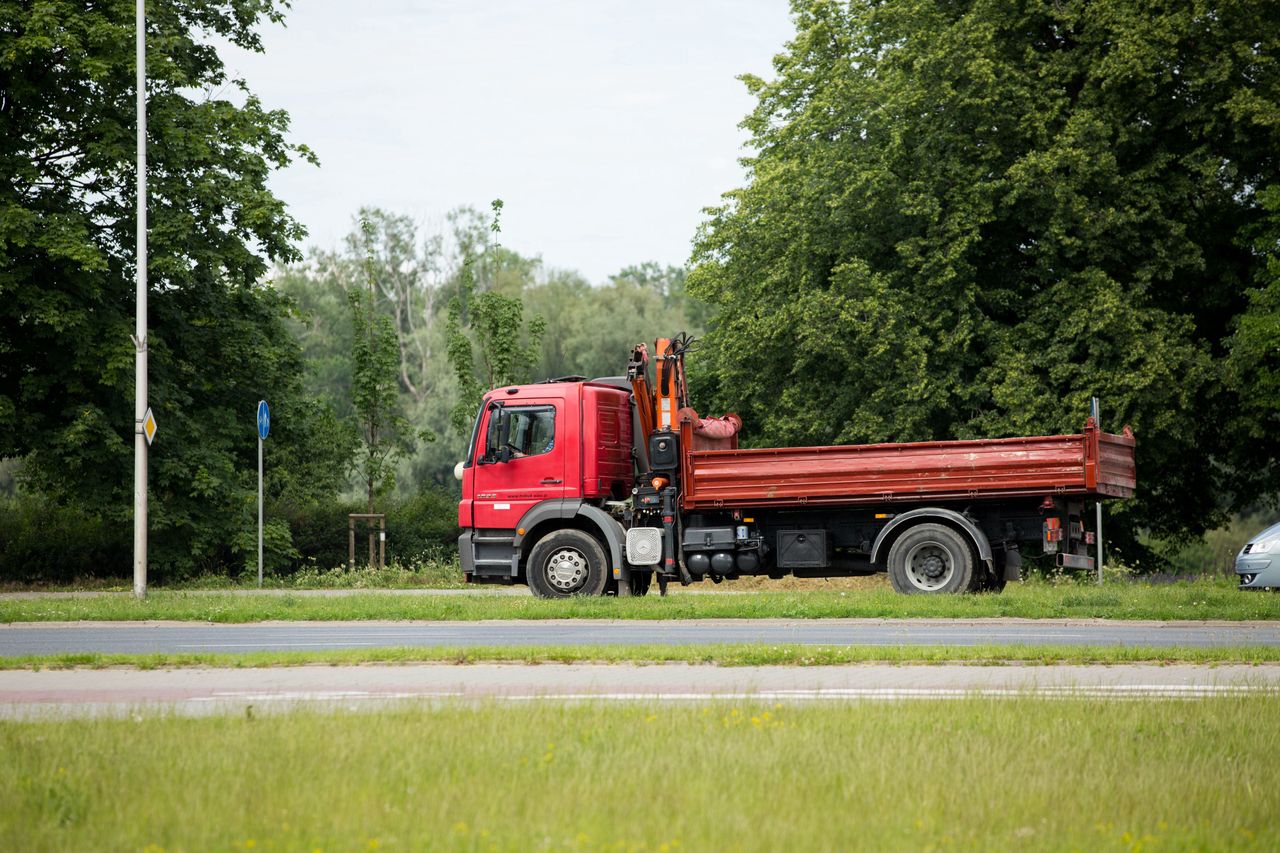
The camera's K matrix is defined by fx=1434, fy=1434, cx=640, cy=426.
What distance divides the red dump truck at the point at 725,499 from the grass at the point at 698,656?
6.17m

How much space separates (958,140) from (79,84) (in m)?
17.7

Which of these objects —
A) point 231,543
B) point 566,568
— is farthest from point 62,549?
point 566,568

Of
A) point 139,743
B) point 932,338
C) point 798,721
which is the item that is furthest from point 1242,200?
point 139,743

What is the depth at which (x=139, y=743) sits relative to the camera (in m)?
7.77

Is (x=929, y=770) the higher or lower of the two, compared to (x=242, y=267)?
lower

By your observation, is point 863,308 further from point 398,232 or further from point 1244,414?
point 398,232

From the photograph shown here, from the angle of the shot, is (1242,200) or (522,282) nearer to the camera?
(1242,200)

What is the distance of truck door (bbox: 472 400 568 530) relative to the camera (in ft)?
64.2

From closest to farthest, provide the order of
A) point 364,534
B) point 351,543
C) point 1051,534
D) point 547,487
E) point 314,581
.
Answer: point 1051,534 → point 547,487 → point 314,581 → point 351,543 → point 364,534

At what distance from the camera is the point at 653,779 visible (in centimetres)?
684

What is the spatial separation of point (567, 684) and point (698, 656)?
193cm

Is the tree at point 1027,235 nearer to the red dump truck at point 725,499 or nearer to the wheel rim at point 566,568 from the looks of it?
the red dump truck at point 725,499

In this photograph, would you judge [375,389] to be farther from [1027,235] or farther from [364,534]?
[1027,235]

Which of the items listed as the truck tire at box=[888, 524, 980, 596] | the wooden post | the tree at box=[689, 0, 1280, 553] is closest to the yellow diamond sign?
the wooden post
